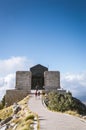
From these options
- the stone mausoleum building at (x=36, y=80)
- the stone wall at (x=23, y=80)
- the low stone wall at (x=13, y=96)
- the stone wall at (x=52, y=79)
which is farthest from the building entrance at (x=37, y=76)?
the low stone wall at (x=13, y=96)

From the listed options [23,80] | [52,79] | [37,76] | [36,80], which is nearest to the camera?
[52,79]

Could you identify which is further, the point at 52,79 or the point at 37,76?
the point at 37,76

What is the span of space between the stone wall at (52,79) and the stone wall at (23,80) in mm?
4434

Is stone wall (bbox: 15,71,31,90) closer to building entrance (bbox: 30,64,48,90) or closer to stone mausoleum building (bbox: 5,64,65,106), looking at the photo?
stone mausoleum building (bbox: 5,64,65,106)

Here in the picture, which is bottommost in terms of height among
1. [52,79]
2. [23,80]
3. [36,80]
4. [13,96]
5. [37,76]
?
[13,96]

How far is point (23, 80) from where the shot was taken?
73.4 meters

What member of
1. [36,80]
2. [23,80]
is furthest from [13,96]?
[36,80]

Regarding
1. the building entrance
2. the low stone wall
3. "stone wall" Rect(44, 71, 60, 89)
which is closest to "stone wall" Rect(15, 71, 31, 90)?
the building entrance

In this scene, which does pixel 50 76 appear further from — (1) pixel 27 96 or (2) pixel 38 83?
(1) pixel 27 96

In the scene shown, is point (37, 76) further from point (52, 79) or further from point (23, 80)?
point (52, 79)

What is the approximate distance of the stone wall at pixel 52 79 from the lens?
72.9 metres

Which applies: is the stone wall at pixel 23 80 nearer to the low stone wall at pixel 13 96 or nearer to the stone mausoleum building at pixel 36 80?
the stone mausoleum building at pixel 36 80

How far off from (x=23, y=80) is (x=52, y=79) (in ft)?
24.7

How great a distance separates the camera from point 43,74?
77.4 m
